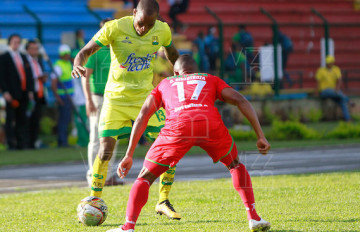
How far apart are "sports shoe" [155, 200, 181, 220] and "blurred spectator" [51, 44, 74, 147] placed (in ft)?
34.0

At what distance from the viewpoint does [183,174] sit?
39.0 feet

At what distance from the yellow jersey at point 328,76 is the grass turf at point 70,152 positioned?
4357mm

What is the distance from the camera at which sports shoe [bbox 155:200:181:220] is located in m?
7.20

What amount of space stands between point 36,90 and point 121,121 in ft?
32.1

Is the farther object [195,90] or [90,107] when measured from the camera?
[90,107]

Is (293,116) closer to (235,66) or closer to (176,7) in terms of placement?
(235,66)

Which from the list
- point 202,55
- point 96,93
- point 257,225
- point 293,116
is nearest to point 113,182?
point 96,93

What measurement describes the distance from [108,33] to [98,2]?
1636 centimetres

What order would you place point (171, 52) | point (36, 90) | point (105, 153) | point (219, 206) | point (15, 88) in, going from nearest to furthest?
1. point (105, 153)
2. point (219, 206)
3. point (171, 52)
4. point (15, 88)
5. point (36, 90)

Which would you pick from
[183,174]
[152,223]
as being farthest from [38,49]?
[152,223]

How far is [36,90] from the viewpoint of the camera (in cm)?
1745

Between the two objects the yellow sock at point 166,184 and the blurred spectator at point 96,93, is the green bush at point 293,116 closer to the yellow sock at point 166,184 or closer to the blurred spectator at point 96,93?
the blurred spectator at point 96,93

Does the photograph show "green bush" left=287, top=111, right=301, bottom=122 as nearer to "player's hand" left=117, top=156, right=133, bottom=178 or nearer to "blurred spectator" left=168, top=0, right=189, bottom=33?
"blurred spectator" left=168, top=0, right=189, bottom=33

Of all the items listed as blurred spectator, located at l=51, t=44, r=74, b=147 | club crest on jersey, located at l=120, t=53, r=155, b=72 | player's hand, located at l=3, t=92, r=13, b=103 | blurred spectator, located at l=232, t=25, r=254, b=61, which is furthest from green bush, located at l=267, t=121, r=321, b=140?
club crest on jersey, located at l=120, t=53, r=155, b=72
